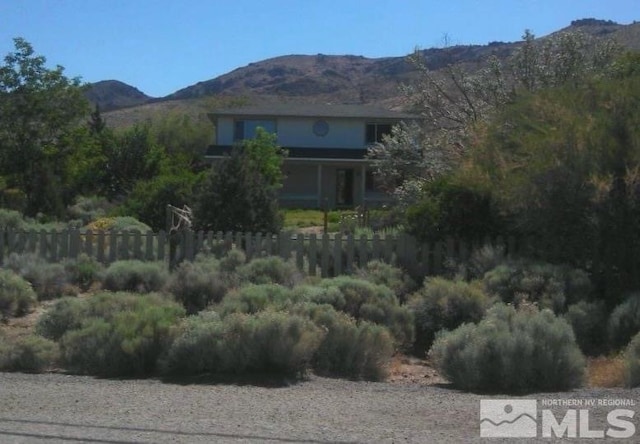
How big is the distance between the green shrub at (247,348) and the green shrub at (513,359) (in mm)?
1605

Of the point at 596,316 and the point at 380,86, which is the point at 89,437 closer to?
the point at 596,316

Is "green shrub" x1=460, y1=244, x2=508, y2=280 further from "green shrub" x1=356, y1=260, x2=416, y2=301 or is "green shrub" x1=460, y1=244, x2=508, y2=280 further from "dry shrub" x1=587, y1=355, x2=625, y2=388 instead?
"dry shrub" x1=587, y1=355, x2=625, y2=388

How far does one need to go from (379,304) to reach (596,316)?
9.98ft

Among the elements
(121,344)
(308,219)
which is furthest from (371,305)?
(308,219)

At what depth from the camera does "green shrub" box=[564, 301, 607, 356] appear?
13.4 meters

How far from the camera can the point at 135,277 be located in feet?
56.6

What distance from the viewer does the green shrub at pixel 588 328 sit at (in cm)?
1343

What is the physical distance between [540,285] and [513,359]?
4080mm

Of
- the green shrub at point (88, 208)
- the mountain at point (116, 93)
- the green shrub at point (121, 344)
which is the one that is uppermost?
the mountain at point (116, 93)

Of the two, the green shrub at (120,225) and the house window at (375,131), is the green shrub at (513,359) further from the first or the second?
the house window at (375,131)

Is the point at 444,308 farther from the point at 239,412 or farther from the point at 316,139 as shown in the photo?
the point at 316,139

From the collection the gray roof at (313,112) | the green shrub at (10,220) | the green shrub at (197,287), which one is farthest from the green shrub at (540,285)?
the gray roof at (313,112)

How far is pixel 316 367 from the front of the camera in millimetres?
11531

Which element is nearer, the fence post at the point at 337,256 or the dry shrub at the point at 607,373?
the dry shrub at the point at 607,373
